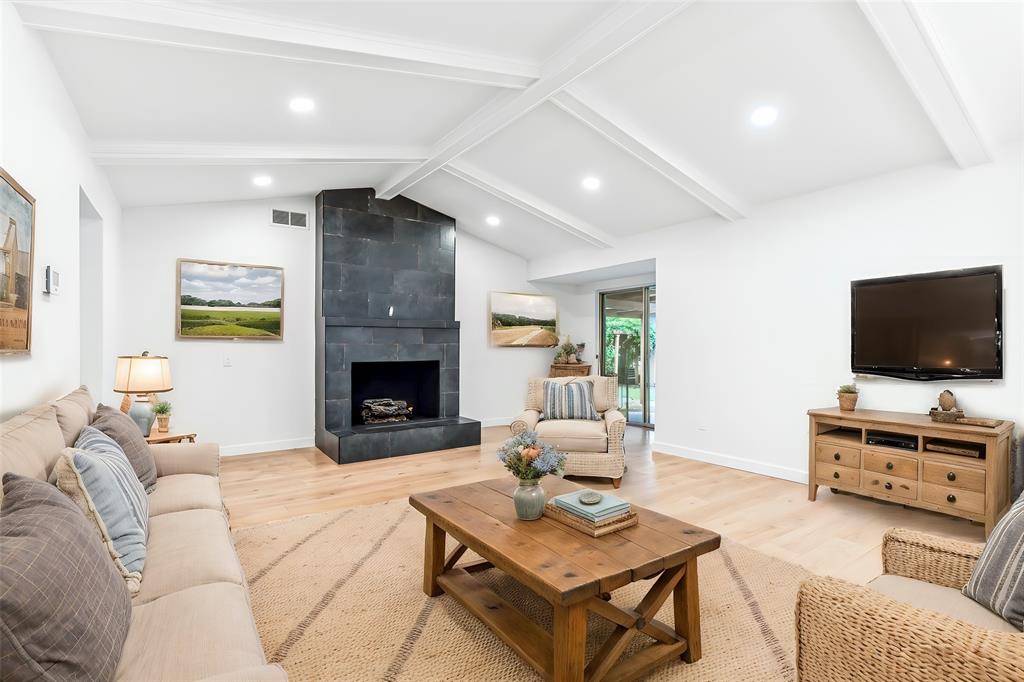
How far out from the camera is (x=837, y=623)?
1165 mm

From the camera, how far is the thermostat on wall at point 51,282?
2367mm

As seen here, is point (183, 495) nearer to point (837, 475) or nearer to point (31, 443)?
point (31, 443)

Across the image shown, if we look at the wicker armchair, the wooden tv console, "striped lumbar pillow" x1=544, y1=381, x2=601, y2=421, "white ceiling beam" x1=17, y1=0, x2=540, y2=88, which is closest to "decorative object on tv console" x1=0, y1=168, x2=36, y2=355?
"white ceiling beam" x1=17, y1=0, x2=540, y2=88

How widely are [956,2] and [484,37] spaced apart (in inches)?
86.6

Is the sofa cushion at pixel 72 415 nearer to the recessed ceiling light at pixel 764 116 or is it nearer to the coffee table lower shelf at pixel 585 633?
the coffee table lower shelf at pixel 585 633

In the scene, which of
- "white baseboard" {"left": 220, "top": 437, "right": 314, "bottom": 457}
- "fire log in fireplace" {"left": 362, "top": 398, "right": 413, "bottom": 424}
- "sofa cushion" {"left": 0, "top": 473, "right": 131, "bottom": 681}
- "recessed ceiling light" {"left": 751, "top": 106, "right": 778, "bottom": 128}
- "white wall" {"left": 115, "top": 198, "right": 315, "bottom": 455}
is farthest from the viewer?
"fire log in fireplace" {"left": 362, "top": 398, "right": 413, "bottom": 424}

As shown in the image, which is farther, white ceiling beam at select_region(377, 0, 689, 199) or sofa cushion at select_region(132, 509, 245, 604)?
white ceiling beam at select_region(377, 0, 689, 199)

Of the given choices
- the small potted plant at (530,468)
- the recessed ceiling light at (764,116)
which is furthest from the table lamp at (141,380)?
the recessed ceiling light at (764,116)

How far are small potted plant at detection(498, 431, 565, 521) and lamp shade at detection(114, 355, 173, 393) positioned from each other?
8.87 ft

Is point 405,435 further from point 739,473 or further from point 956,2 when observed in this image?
point 956,2

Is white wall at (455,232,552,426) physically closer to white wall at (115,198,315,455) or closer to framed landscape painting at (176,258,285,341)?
white wall at (115,198,315,455)

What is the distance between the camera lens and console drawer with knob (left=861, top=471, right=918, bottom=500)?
3.32m

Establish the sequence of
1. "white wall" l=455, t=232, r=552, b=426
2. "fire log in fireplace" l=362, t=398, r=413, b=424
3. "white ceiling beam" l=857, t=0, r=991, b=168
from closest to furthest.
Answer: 1. "white ceiling beam" l=857, t=0, r=991, b=168
2. "fire log in fireplace" l=362, t=398, r=413, b=424
3. "white wall" l=455, t=232, r=552, b=426

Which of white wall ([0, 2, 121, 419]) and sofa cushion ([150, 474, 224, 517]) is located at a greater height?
white wall ([0, 2, 121, 419])
